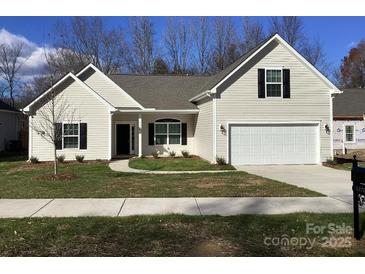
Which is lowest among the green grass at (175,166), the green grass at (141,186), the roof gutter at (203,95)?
the green grass at (141,186)

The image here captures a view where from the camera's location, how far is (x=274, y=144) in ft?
65.4

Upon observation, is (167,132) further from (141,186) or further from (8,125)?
(8,125)

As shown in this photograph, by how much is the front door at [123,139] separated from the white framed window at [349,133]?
15619mm

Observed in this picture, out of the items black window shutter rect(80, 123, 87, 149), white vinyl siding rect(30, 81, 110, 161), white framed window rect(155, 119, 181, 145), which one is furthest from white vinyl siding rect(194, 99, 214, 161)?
black window shutter rect(80, 123, 87, 149)

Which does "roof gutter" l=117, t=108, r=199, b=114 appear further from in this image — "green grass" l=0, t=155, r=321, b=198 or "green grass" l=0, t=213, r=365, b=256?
"green grass" l=0, t=213, r=365, b=256

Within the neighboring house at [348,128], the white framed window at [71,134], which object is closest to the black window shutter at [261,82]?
the white framed window at [71,134]

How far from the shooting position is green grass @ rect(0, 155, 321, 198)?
1090cm

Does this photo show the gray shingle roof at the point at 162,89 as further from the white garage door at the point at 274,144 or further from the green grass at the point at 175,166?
the white garage door at the point at 274,144

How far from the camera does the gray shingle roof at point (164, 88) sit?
2394 cm

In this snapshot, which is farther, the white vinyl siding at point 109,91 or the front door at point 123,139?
the front door at point 123,139

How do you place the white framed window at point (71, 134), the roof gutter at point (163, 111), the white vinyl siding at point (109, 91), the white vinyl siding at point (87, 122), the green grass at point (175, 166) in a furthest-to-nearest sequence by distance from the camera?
the white vinyl siding at point (109, 91) → the roof gutter at point (163, 111) → the white framed window at point (71, 134) → the white vinyl siding at point (87, 122) → the green grass at point (175, 166)

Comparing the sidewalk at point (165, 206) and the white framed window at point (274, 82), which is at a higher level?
the white framed window at point (274, 82)

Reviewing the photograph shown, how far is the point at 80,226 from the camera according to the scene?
7328 mm

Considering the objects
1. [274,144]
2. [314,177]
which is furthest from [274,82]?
[314,177]
